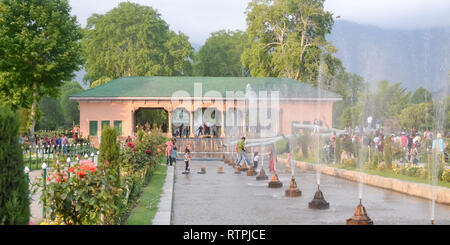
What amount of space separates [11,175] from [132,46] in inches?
2104

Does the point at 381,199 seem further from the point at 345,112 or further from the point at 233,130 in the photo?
the point at 345,112

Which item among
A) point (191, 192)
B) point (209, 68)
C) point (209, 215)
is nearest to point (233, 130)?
point (209, 68)

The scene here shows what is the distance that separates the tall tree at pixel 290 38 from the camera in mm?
53156

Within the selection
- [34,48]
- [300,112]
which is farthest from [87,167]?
[300,112]

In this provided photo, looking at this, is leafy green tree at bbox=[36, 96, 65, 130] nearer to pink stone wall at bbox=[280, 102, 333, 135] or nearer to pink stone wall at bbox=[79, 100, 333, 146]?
pink stone wall at bbox=[79, 100, 333, 146]

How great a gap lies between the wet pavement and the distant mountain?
391 centimetres

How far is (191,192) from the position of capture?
15.5 meters

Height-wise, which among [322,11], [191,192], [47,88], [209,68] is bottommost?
[191,192]

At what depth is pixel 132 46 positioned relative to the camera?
5766 cm

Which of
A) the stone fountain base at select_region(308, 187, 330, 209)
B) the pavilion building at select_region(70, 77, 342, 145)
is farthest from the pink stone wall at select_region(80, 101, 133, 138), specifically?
the stone fountain base at select_region(308, 187, 330, 209)

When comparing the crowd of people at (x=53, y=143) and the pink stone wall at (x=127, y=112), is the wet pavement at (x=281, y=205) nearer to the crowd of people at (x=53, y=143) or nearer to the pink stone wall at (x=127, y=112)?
the crowd of people at (x=53, y=143)

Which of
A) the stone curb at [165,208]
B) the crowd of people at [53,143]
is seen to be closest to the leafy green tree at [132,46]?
the crowd of people at [53,143]

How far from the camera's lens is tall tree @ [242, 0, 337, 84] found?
2093 inches
